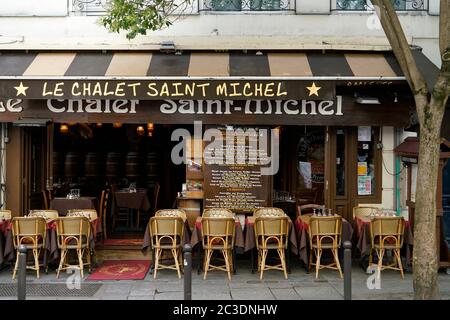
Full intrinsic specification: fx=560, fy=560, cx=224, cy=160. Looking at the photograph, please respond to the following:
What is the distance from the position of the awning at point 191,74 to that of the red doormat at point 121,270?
10.0 feet

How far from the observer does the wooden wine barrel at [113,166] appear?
55.6ft

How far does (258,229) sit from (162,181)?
7.84 m

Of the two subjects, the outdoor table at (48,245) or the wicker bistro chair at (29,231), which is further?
the outdoor table at (48,245)

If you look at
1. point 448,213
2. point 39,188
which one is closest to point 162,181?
point 39,188

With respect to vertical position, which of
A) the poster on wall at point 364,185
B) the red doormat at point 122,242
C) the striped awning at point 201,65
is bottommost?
the red doormat at point 122,242

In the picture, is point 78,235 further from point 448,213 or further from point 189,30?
point 448,213

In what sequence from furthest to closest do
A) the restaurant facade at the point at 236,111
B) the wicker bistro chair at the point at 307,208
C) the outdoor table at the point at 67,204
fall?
1. the outdoor table at the point at 67,204
2. the wicker bistro chair at the point at 307,208
3. the restaurant facade at the point at 236,111

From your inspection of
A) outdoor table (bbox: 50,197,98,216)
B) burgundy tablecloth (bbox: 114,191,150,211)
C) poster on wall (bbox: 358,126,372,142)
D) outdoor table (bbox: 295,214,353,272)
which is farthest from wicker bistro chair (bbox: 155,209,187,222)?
poster on wall (bbox: 358,126,372,142)

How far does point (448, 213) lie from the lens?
11164 millimetres

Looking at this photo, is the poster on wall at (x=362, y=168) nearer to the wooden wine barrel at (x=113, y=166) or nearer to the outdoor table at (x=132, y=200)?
the outdoor table at (x=132, y=200)

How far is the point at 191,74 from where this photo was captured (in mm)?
10008

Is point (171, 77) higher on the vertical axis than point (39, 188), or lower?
higher

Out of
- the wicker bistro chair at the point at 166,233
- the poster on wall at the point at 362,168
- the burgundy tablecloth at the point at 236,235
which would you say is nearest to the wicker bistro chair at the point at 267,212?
the burgundy tablecloth at the point at 236,235

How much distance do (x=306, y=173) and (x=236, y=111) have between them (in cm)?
248
